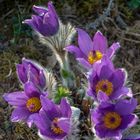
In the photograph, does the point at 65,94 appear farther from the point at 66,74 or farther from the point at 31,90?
the point at 31,90

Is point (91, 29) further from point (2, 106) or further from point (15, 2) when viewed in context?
point (2, 106)

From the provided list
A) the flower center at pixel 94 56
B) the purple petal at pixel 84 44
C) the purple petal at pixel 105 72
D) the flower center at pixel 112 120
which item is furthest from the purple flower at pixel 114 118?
the purple petal at pixel 84 44

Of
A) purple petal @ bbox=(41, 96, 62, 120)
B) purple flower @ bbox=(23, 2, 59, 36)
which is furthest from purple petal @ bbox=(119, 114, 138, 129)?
purple flower @ bbox=(23, 2, 59, 36)

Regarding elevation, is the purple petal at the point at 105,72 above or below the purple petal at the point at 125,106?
above

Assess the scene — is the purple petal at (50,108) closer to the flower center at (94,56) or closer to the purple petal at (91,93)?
the purple petal at (91,93)

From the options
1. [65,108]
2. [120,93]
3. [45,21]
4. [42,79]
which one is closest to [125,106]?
[120,93]

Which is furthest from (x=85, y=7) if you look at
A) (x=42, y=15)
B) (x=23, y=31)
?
(x=42, y=15)
